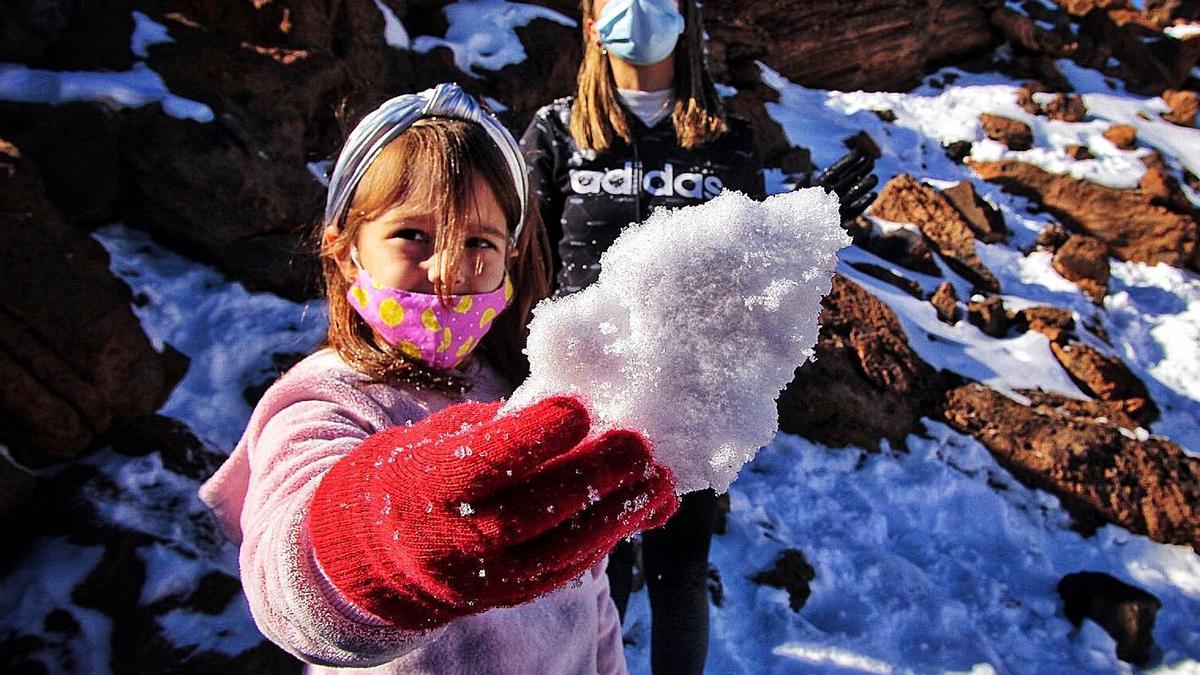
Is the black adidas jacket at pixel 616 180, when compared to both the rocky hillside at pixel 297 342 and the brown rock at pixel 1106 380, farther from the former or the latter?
the brown rock at pixel 1106 380

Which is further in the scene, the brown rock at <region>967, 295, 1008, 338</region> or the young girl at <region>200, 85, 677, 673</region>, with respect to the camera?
the brown rock at <region>967, 295, 1008, 338</region>

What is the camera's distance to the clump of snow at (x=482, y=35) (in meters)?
6.36

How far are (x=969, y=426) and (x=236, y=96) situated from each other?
17.2 feet

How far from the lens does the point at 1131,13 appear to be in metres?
14.1

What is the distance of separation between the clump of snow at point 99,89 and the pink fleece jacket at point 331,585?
130 inches

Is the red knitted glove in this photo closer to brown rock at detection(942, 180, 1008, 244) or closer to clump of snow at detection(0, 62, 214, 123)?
clump of snow at detection(0, 62, 214, 123)

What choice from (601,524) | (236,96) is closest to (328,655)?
(601,524)

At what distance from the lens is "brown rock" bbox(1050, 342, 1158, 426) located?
5.12 m

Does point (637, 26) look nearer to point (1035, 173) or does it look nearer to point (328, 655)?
point (328, 655)

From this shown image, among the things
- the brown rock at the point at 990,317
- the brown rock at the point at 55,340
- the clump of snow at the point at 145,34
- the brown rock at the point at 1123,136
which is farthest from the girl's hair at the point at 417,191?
the brown rock at the point at 1123,136

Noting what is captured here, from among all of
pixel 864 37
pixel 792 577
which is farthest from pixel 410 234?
pixel 864 37

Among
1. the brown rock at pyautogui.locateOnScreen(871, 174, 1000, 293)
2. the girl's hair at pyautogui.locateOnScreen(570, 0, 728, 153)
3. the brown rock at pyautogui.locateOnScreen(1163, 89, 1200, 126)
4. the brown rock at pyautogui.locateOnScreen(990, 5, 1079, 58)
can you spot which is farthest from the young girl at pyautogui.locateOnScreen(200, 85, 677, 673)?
the brown rock at pyautogui.locateOnScreen(990, 5, 1079, 58)

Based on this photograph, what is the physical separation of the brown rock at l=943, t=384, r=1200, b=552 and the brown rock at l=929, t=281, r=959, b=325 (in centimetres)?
121

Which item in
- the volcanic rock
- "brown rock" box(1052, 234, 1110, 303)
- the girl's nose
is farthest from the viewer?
"brown rock" box(1052, 234, 1110, 303)
